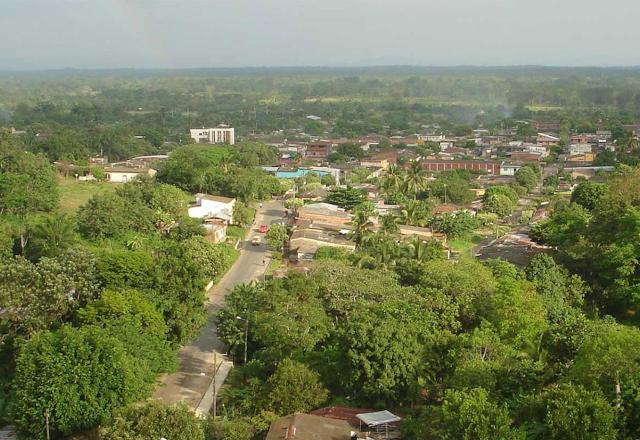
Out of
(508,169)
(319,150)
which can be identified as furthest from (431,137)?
(508,169)

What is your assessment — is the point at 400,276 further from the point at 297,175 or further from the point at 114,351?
the point at 297,175

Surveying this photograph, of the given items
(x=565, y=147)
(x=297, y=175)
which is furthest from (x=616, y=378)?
(x=565, y=147)

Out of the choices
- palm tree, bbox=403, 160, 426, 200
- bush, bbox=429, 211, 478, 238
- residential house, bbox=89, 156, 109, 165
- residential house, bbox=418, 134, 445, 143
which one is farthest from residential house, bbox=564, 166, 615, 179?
residential house, bbox=89, 156, 109, 165

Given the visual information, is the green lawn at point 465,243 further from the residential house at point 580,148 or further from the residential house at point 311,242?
the residential house at point 580,148

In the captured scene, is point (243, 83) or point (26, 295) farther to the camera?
point (243, 83)

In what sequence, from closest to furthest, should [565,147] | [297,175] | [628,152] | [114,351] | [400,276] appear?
[114,351], [400,276], [297,175], [628,152], [565,147]

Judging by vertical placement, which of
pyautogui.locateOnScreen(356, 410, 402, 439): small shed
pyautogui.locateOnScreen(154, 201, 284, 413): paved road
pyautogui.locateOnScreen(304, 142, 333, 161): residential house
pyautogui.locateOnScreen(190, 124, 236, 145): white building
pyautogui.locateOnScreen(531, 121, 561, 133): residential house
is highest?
pyautogui.locateOnScreen(356, 410, 402, 439): small shed

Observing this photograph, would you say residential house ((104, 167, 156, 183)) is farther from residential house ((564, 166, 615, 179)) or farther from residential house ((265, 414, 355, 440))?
residential house ((265, 414, 355, 440))

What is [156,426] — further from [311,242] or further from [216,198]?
[216,198]
